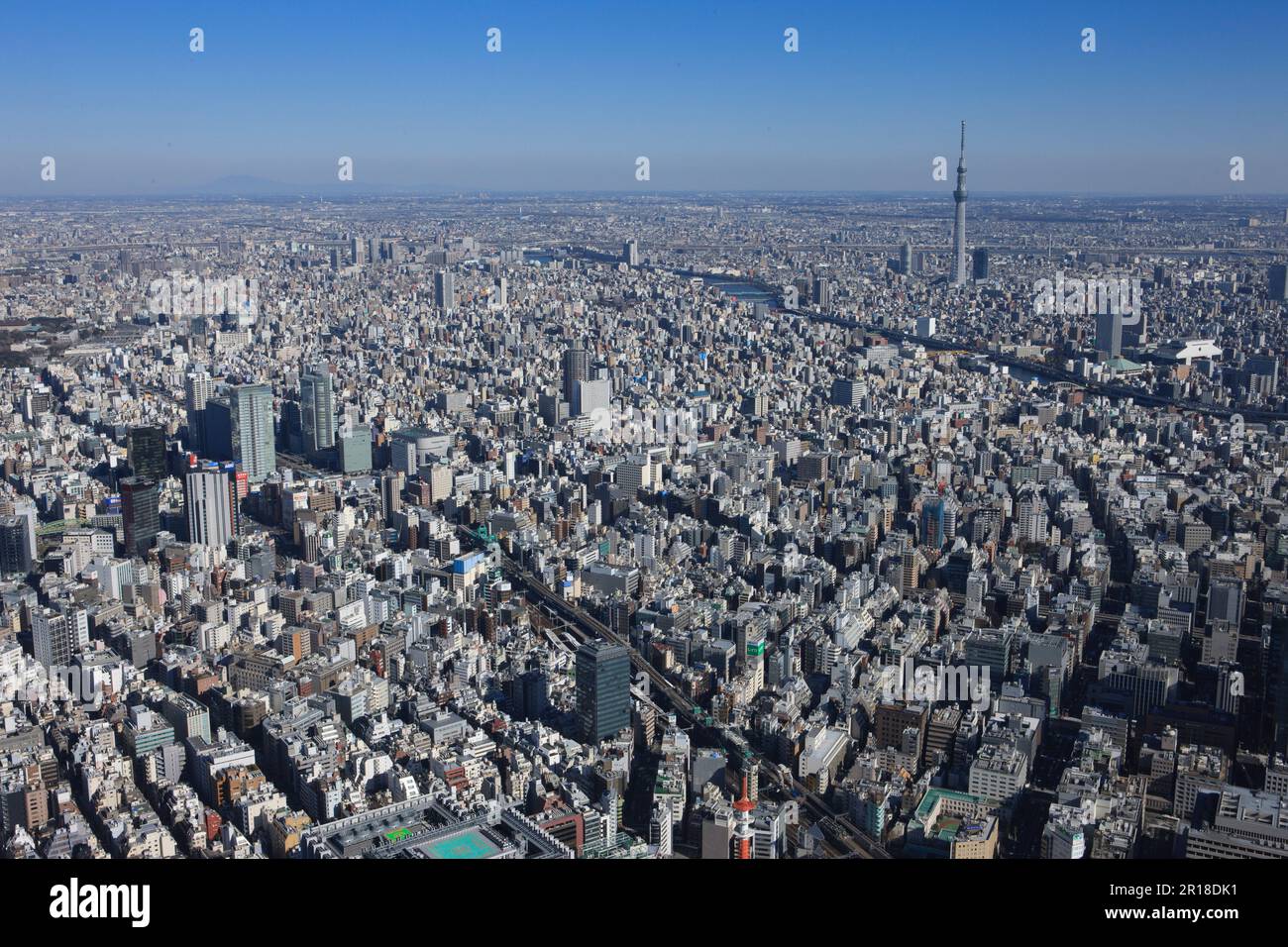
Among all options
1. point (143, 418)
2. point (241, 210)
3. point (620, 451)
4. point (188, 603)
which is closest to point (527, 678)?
point (188, 603)

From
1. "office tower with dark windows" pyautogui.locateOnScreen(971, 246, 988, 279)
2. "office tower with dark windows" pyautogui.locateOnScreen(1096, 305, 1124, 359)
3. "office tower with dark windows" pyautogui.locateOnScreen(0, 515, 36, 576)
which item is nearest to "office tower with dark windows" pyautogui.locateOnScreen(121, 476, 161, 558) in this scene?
"office tower with dark windows" pyautogui.locateOnScreen(0, 515, 36, 576)

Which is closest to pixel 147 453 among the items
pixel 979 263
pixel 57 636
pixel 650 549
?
pixel 57 636

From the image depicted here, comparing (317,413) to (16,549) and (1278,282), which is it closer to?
(16,549)

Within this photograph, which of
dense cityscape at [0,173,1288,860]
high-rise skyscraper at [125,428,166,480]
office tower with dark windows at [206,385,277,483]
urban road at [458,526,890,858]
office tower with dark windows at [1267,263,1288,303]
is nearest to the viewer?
urban road at [458,526,890,858]

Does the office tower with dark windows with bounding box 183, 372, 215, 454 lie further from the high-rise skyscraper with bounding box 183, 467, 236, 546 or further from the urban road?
the urban road
